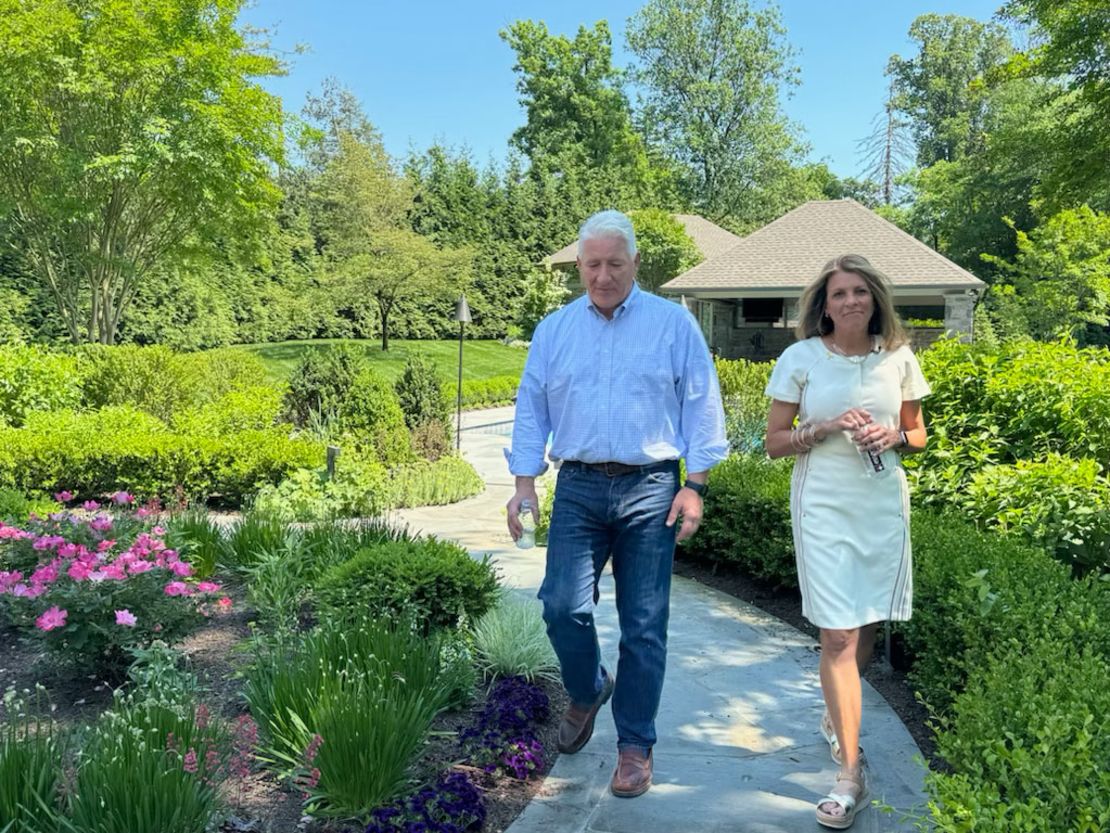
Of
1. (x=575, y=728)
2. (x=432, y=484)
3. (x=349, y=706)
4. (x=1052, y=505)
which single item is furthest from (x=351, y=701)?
(x=432, y=484)

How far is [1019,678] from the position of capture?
223 centimetres

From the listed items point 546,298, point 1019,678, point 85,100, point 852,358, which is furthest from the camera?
point 546,298

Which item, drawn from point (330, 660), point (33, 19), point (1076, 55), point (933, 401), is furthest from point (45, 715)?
point (33, 19)

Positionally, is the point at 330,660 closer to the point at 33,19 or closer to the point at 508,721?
the point at 508,721

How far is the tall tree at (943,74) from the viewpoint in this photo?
50.2m

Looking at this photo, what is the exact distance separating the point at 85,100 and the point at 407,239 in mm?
11600

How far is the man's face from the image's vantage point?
2678 mm

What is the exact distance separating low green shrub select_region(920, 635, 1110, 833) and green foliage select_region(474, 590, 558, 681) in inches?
67.1

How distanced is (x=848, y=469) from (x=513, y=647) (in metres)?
1.58

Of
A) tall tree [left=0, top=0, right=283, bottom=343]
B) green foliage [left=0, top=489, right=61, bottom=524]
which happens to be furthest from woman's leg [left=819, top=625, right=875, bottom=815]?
tall tree [left=0, top=0, right=283, bottom=343]

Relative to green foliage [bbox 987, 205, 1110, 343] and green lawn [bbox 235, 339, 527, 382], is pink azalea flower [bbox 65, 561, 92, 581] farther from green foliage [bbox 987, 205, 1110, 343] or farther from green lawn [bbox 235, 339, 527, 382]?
green foliage [bbox 987, 205, 1110, 343]

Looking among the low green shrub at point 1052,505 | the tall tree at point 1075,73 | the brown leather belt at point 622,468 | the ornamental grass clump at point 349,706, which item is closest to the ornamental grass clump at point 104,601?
the ornamental grass clump at point 349,706

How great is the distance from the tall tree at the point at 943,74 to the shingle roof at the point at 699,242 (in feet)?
77.8

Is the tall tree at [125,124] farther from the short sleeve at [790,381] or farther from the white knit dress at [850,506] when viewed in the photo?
the white knit dress at [850,506]
